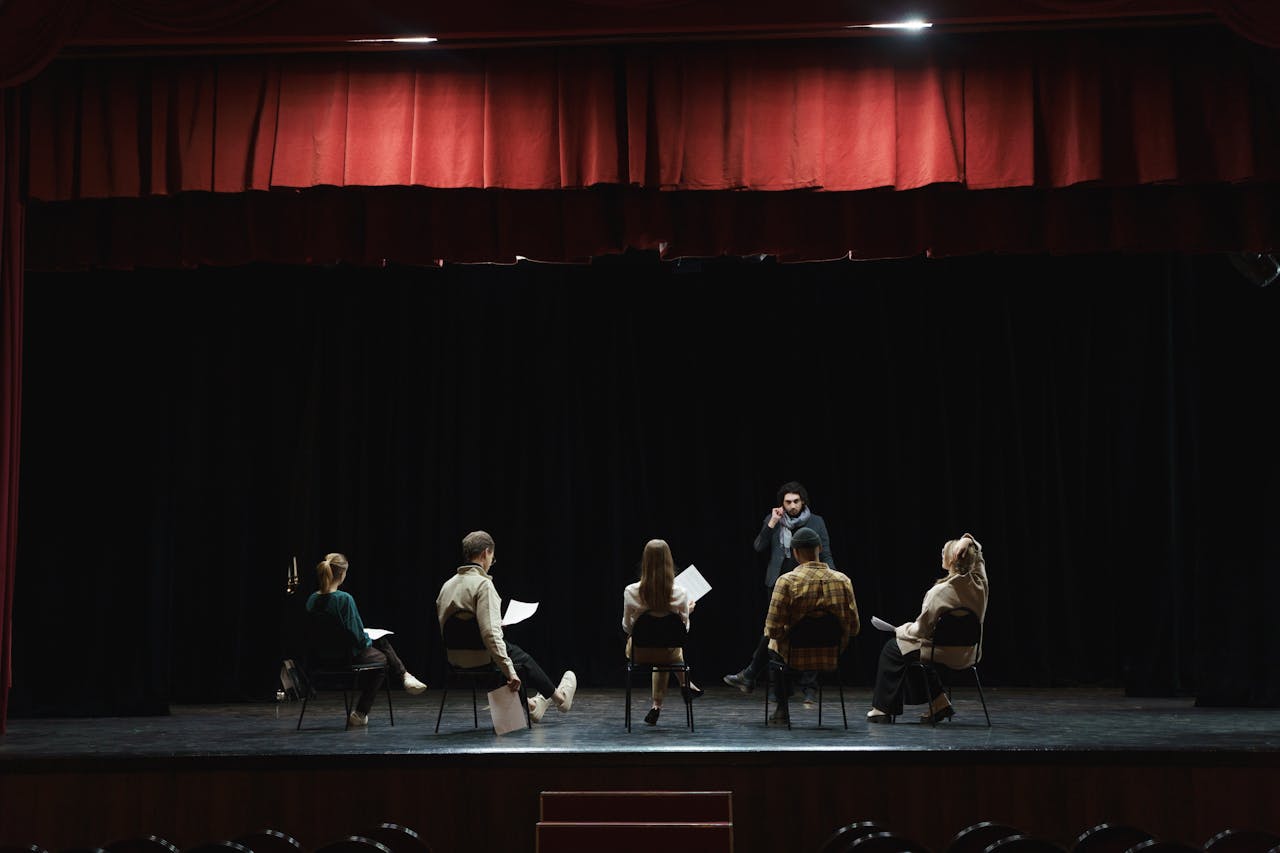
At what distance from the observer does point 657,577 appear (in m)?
7.04

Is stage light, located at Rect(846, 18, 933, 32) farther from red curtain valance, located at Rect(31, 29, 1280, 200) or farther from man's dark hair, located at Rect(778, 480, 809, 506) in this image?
man's dark hair, located at Rect(778, 480, 809, 506)

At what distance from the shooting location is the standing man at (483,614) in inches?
270

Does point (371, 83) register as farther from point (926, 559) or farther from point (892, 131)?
point (926, 559)

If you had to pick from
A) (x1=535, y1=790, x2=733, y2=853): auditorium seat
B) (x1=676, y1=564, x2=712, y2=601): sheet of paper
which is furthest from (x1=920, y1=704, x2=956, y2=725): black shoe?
(x1=535, y1=790, x2=733, y2=853): auditorium seat

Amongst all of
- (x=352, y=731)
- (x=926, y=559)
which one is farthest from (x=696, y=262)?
(x=352, y=731)

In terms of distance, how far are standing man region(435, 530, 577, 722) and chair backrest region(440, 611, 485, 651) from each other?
0.07 feet

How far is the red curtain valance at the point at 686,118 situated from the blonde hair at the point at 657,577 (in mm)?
2211

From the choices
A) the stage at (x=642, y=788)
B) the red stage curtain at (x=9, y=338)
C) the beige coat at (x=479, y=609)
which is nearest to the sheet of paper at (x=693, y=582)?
the beige coat at (x=479, y=609)

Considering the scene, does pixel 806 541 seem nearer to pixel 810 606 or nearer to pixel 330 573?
pixel 810 606

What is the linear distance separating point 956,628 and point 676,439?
3.58 metres

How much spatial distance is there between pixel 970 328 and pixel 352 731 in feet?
18.4

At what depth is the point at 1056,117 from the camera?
18.7 feet

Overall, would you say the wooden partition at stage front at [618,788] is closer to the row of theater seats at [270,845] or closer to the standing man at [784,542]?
the row of theater seats at [270,845]

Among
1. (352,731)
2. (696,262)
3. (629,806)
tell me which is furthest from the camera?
(696,262)
